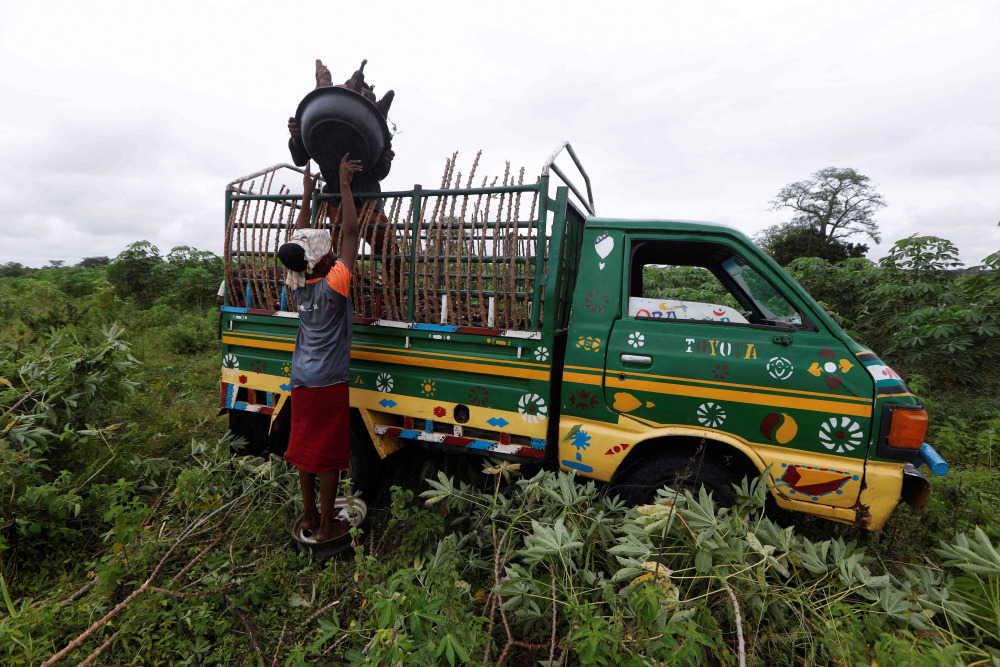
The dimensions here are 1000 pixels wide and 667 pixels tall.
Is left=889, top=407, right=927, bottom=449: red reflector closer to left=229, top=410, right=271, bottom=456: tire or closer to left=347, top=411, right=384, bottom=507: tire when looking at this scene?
left=347, top=411, right=384, bottom=507: tire

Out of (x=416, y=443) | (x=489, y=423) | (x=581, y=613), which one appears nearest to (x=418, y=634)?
(x=581, y=613)

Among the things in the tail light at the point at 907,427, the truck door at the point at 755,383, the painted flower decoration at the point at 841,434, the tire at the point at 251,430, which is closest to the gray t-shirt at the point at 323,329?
the tire at the point at 251,430

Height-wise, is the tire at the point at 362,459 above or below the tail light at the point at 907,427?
below

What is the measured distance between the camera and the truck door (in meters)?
2.39

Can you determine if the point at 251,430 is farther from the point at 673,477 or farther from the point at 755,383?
the point at 755,383

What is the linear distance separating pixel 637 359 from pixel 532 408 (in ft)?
2.33

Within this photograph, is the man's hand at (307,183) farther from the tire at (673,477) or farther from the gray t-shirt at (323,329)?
the tire at (673,477)

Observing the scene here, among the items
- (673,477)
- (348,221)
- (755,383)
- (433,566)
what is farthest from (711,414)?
(348,221)

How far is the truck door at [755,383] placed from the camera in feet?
7.86

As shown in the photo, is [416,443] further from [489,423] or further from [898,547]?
[898,547]

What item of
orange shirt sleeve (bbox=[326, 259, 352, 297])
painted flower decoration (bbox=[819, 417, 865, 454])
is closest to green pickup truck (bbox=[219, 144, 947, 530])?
painted flower decoration (bbox=[819, 417, 865, 454])

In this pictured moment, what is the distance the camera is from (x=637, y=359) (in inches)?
104

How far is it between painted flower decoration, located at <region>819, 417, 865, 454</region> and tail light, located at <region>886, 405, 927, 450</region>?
140mm

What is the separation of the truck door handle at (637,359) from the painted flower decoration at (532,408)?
0.56 meters
